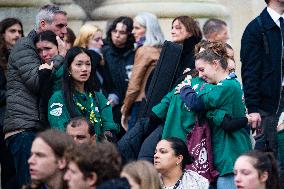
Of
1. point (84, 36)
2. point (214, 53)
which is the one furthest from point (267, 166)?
point (84, 36)

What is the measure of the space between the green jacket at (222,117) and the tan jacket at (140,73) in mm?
2534

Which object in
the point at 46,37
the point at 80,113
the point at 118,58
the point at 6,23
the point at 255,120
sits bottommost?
the point at 255,120

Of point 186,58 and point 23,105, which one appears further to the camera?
point 186,58

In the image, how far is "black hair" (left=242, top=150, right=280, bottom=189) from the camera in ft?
44.8

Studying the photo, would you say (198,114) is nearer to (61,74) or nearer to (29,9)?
(61,74)

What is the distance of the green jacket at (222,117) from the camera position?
15.0 metres

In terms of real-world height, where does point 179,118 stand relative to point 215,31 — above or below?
below

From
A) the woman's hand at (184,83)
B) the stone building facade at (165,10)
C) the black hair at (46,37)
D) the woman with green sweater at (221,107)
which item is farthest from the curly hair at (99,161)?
the stone building facade at (165,10)

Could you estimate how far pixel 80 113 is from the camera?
15273mm

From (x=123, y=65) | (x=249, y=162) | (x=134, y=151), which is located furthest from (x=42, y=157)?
(x=123, y=65)

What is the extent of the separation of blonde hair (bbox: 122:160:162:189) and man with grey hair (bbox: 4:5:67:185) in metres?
2.30

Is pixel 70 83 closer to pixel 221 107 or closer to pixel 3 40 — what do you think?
pixel 221 107

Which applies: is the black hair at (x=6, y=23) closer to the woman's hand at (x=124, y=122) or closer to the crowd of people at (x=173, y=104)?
the crowd of people at (x=173, y=104)

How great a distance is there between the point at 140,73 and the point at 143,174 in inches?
182
